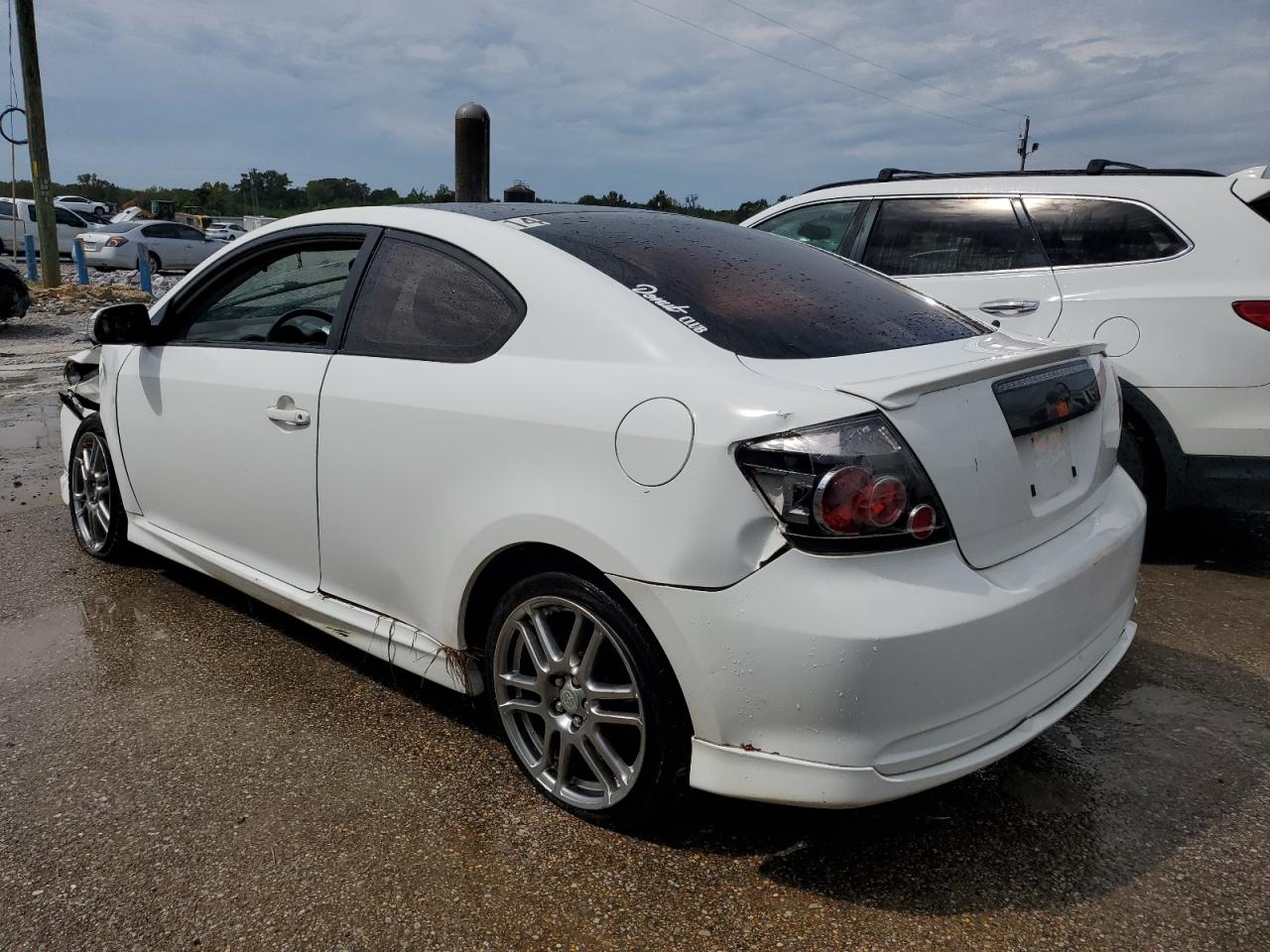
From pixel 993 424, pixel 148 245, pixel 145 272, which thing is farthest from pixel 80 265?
pixel 993 424

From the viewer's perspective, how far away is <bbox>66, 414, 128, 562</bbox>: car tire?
168 inches

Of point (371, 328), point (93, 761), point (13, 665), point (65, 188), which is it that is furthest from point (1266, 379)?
point (65, 188)

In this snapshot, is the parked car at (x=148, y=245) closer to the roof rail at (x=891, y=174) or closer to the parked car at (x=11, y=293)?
the parked car at (x=11, y=293)

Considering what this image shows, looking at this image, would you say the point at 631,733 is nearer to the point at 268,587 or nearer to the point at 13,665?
the point at 268,587

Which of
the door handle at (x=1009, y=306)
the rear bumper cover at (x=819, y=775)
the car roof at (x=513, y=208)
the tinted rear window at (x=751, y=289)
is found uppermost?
the car roof at (x=513, y=208)

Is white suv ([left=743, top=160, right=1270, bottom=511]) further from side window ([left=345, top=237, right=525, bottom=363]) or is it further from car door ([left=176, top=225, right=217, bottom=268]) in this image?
car door ([left=176, top=225, right=217, bottom=268])

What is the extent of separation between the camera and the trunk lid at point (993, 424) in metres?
2.13

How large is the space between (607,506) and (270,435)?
1.41m

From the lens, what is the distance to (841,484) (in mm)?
2016

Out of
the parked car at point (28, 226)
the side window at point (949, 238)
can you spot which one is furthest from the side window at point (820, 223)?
the parked car at point (28, 226)

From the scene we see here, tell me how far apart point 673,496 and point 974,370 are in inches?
29.4

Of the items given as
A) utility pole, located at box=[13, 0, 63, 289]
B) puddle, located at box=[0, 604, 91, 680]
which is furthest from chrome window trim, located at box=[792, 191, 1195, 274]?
utility pole, located at box=[13, 0, 63, 289]

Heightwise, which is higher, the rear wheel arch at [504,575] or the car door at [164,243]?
the rear wheel arch at [504,575]

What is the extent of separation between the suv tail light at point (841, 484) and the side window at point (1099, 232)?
10.4 feet
